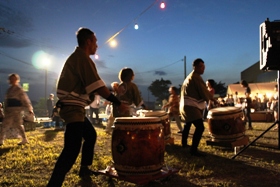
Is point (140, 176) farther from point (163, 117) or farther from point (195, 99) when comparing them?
point (163, 117)

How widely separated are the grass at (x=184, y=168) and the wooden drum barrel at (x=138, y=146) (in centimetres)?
29

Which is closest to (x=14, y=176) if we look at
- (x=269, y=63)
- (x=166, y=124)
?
(x=166, y=124)

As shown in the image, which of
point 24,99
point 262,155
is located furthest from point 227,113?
point 24,99

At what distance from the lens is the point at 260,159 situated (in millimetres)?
5090

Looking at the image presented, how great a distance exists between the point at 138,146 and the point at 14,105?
190 inches

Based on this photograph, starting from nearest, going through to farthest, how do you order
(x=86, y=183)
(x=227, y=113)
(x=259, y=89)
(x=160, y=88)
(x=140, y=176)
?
(x=140, y=176), (x=86, y=183), (x=227, y=113), (x=259, y=89), (x=160, y=88)

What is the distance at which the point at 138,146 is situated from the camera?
3.33 metres

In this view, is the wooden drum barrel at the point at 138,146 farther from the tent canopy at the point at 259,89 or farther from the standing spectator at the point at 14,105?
the tent canopy at the point at 259,89

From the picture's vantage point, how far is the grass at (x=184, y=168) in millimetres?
3633

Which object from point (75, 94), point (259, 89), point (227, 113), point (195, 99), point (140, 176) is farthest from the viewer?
point (259, 89)

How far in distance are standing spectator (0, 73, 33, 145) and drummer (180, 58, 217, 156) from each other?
13.3ft

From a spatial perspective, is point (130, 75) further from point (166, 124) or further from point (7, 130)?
point (7, 130)

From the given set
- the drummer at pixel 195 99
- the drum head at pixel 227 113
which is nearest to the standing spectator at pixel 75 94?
the drummer at pixel 195 99

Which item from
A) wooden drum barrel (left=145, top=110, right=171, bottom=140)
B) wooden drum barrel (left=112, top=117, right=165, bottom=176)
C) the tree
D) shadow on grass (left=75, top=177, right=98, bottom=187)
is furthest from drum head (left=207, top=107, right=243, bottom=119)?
the tree
